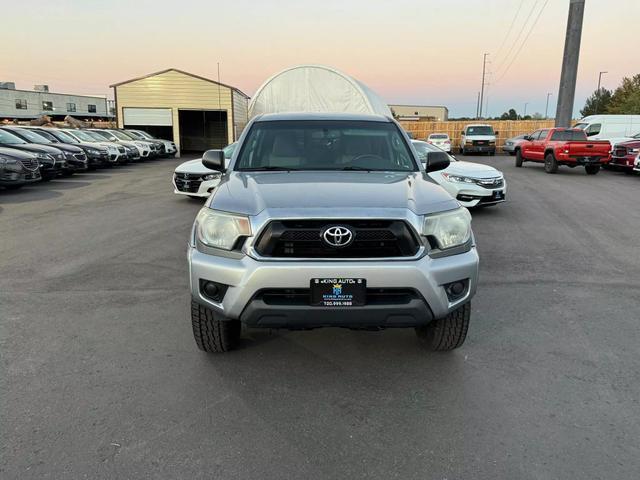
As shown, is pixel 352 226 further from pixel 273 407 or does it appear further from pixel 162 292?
pixel 162 292

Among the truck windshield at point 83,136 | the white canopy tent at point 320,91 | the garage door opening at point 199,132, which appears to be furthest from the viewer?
the garage door opening at point 199,132

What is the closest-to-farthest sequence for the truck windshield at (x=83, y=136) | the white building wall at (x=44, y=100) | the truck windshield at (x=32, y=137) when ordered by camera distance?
the truck windshield at (x=32, y=137) < the truck windshield at (x=83, y=136) < the white building wall at (x=44, y=100)

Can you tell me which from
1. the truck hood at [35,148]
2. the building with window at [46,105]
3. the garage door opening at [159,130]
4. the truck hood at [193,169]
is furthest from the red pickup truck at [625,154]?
the building with window at [46,105]

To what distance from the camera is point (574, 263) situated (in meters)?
6.47

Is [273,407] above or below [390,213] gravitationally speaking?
below

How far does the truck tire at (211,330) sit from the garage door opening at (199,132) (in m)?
34.3

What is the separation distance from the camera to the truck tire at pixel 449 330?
3445 millimetres

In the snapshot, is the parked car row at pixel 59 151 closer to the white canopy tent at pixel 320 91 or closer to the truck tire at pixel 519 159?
the white canopy tent at pixel 320 91

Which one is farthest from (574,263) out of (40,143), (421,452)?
(40,143)

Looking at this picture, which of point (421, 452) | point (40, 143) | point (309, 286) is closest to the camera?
point (421, 452)

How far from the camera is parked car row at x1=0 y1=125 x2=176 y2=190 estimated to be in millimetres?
12695

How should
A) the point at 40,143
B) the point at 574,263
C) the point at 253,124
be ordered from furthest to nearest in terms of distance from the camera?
1. the point at 40,143
2. the point at 574,263
3. the point at 253,124

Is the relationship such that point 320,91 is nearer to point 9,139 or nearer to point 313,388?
point 9,139

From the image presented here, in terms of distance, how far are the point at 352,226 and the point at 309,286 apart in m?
0.44
